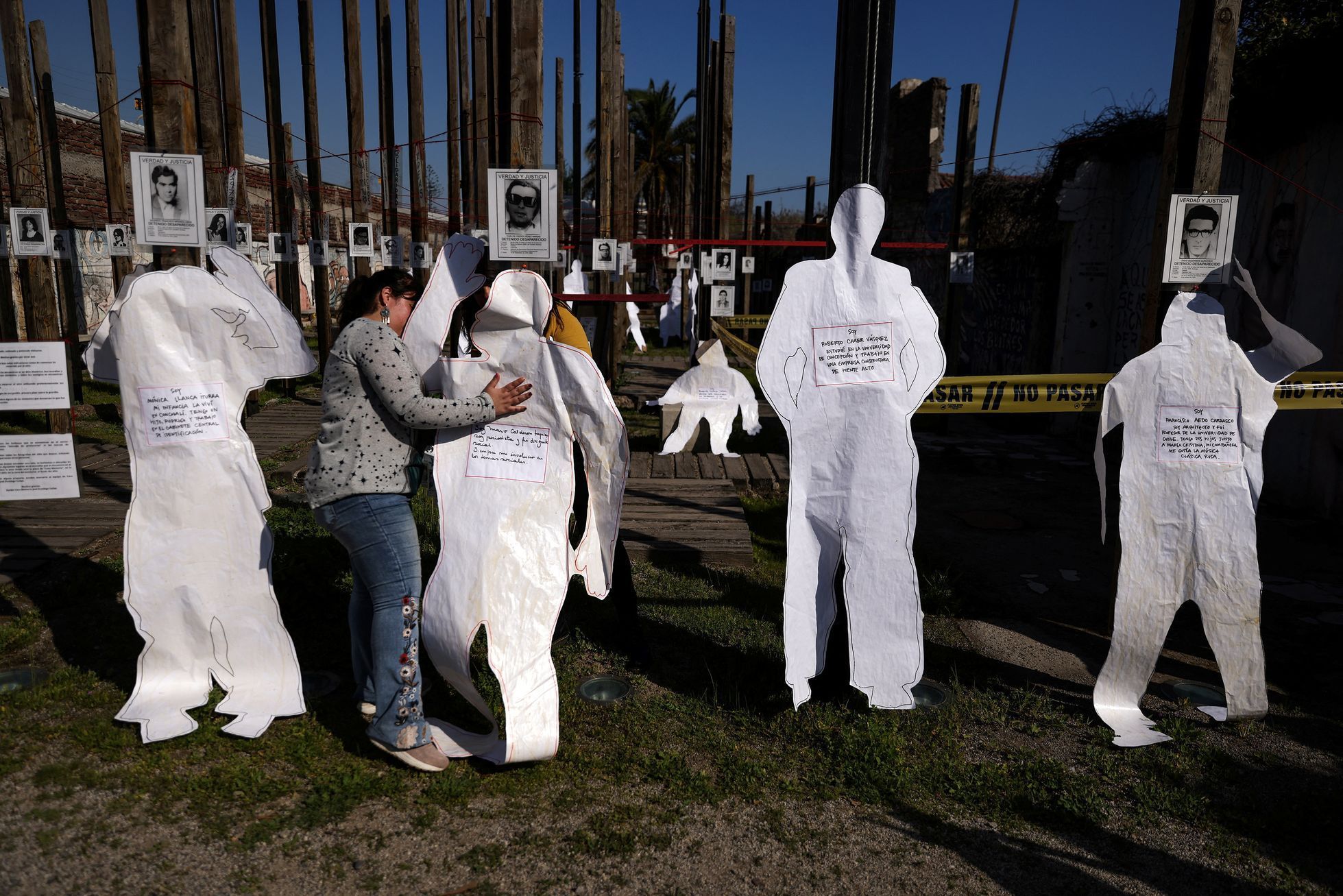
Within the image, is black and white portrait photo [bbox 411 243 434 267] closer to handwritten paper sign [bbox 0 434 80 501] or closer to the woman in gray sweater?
handwritten paper sign [bbox 0 434 80 501]

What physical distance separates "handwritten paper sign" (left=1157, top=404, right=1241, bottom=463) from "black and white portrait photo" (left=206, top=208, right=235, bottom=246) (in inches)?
227

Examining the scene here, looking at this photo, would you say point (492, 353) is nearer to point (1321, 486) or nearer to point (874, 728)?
point (874, 728)

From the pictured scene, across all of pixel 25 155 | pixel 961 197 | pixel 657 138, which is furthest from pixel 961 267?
pixel 657 138

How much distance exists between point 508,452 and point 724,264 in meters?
8.19

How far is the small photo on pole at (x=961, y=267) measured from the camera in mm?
9664

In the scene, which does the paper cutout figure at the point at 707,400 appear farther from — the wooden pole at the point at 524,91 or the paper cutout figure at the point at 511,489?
the paper cutout figure at the point at 511,489

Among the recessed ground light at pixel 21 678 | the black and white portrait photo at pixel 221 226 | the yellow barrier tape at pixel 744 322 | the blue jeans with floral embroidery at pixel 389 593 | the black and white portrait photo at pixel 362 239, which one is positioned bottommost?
the recessed ground light at pixel 21 678

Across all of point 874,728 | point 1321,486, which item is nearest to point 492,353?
point 874,728

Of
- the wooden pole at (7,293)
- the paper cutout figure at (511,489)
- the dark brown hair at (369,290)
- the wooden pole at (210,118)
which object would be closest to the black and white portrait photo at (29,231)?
the wooden pole at (7,293)

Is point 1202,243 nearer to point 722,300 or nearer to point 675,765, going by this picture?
point 675,765

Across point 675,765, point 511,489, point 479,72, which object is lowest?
point 675,765

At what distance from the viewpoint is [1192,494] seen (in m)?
3.50

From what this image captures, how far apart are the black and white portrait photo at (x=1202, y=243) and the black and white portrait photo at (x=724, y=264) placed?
23.5ft

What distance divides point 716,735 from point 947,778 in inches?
33.8
